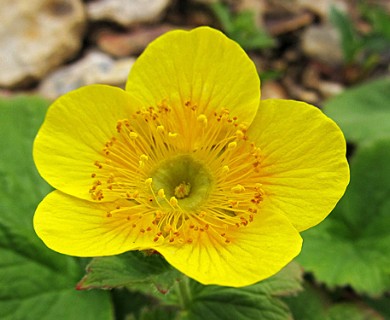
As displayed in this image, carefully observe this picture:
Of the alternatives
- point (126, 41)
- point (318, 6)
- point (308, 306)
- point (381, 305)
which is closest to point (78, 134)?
point (308, 306)

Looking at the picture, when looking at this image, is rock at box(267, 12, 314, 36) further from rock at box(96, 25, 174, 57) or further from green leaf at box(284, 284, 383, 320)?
green leaf at box(284, 284, 383, 320)

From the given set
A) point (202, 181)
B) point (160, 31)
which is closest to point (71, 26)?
point (160, 31)

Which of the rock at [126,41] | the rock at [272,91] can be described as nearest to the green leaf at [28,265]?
the rock at [126,41]

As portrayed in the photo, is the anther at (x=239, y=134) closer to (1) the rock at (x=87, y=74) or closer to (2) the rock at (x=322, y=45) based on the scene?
(1) the rock at (x=87, y=74)

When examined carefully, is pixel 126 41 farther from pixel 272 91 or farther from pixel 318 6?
pixel 318 6

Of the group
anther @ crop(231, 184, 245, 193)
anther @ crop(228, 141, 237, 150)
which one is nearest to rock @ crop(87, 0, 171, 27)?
anther @ crop(228, 141, 237, 150)

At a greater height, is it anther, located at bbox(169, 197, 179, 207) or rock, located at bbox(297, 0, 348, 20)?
anther, located at bbox(169, 197, 179, 207)

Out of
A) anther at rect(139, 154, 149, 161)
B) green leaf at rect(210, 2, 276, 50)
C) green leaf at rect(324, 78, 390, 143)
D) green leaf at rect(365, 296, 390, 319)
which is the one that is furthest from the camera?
green leaf at rect(210, 2, 276, 50)
